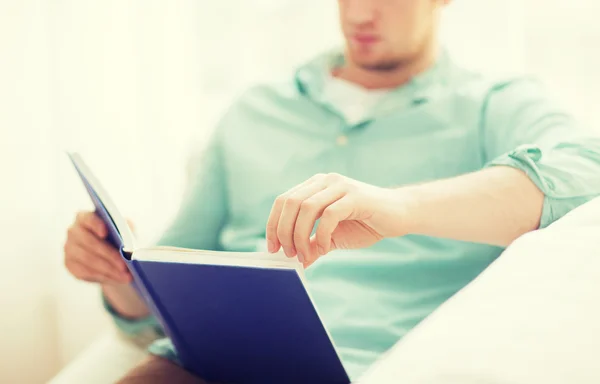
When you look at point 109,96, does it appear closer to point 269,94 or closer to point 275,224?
point 269,94

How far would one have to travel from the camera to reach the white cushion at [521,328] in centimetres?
38

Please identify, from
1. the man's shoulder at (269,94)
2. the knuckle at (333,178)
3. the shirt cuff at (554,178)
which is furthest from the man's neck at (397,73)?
the knuckle at (333,178)

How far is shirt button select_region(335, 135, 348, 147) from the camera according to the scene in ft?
2.97

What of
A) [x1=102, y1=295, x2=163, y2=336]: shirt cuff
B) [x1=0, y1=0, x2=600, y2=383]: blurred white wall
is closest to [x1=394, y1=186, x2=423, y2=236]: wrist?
[x1=102, y1=295, x2=163, y2=336]: shirt cuff

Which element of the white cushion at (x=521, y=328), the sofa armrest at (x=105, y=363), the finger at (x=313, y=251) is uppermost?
the finger at (x=313, y=251)

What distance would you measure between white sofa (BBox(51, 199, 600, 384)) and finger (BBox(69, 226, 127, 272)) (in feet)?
1.44

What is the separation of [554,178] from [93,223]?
54 centimetres

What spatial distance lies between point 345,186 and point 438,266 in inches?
12.3

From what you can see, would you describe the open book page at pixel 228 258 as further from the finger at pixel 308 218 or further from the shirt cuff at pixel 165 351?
the shirt cuff at pixel 165 351

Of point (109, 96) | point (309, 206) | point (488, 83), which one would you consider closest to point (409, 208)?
point (309, 206)

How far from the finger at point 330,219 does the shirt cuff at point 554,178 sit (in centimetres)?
21

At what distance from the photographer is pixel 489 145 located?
33.0 inches

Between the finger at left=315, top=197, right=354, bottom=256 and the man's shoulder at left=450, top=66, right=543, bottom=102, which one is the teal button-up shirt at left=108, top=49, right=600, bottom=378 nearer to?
the man's shoulder at left=450, top=66, right=543, bottom=102

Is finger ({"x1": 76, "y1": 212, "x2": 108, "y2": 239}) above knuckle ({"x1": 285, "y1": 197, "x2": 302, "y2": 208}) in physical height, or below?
below
